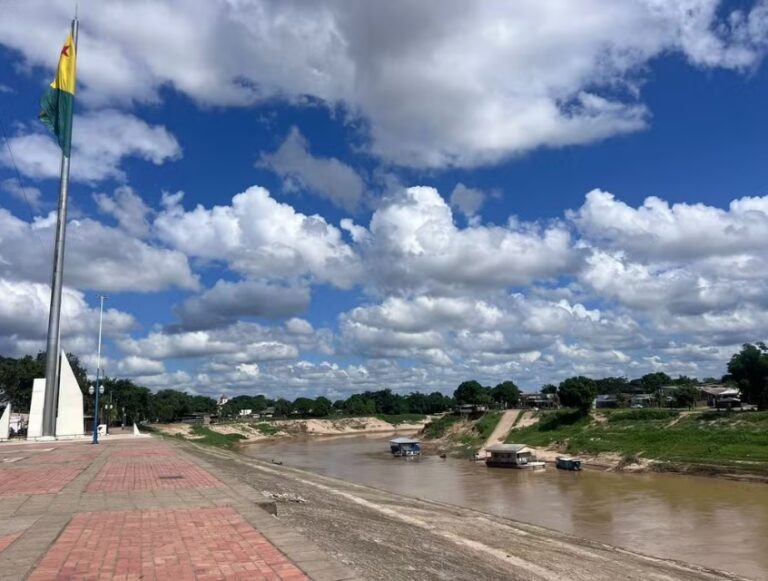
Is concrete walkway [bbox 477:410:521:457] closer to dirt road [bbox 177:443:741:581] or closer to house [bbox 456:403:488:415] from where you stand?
house [bbox 456:403:488:415]

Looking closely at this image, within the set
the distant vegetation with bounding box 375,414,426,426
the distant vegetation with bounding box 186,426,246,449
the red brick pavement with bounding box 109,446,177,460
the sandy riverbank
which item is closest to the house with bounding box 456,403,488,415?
the sandy riverbank

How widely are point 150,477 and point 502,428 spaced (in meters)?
69.9

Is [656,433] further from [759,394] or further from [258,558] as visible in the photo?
[258,558]

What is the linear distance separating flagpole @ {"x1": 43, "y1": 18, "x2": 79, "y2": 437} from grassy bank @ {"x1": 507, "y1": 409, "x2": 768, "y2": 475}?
1886 inches

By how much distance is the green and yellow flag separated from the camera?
4897cm

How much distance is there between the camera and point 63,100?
163ft

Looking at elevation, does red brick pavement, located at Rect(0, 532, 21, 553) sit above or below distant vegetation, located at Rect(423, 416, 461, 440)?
above

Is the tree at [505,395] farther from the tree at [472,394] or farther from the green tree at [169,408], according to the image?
the green tree at [169,408]

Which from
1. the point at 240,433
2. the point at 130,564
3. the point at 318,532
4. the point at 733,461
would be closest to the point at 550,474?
the point at 733,461

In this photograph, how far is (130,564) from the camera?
7.71 m

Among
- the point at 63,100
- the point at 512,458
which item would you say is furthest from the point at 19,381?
the point at 512,458

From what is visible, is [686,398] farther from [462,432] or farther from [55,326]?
[55,326]

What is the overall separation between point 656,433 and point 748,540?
35.4m

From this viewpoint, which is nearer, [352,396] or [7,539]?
[7,539]
